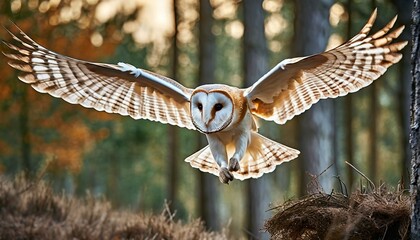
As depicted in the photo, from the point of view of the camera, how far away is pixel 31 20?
19328 mm

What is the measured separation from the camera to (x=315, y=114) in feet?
34.0

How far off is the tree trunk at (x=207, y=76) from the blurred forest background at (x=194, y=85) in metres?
0.02

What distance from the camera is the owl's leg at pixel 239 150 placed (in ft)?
20.4

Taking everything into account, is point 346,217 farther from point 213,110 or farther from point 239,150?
point 239,150

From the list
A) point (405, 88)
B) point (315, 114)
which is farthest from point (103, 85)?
point (405, 88)

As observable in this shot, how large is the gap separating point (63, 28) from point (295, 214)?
655 inches

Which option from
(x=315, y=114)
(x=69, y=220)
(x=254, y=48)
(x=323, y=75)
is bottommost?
(x=69, y=220)

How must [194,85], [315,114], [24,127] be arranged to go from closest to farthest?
1. [315,114]
2. [24,127]
3. [194,85]

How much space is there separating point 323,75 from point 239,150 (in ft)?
3.21

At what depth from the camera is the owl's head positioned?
595cm

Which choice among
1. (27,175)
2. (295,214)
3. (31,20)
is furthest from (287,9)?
(295,214)

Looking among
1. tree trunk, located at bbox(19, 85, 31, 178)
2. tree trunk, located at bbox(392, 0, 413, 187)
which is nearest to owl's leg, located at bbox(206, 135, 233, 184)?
tree trunk, located at bbox(392, 0, 413, 187)

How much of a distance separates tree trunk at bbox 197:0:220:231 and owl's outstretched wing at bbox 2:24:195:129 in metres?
7.92

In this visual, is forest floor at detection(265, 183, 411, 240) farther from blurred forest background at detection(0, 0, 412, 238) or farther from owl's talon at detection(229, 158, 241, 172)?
owl's talon at detection(229, 158, 241, 172)
